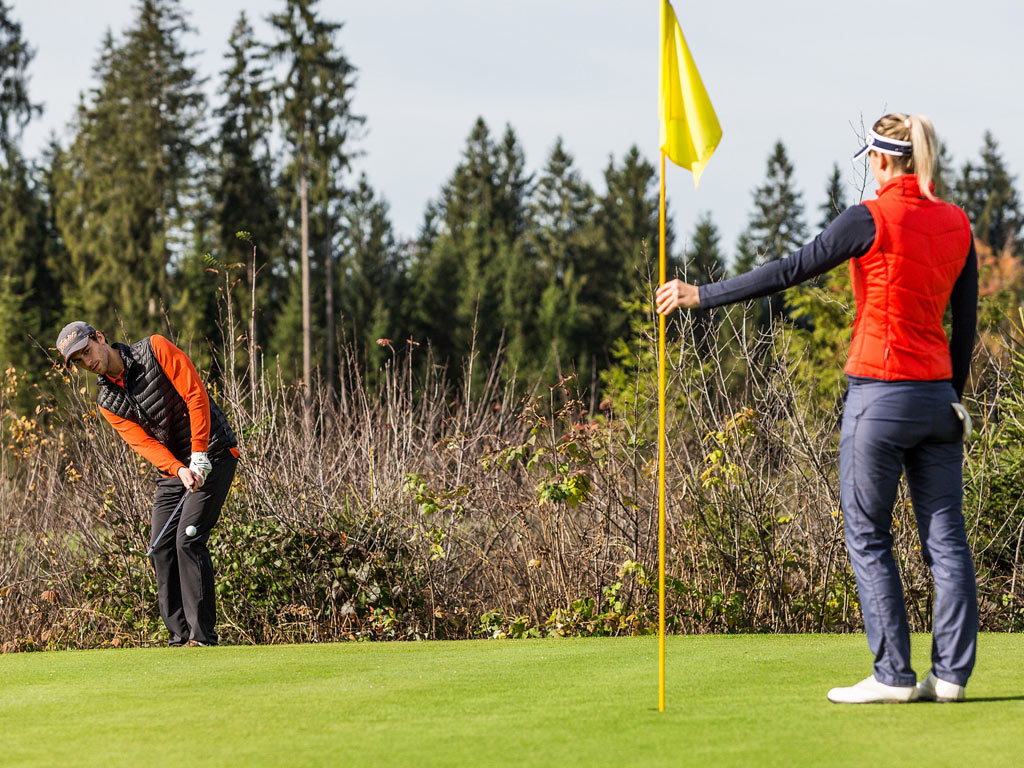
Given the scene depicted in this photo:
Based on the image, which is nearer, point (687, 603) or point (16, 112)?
point (687, 603)

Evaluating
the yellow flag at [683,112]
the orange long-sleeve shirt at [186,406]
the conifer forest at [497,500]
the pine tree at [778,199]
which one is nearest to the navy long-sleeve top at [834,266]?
the yellow flag at [683,112]

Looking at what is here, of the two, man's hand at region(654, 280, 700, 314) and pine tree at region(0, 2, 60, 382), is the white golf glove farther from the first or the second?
pine tree at region(0, 2, 60, 382)

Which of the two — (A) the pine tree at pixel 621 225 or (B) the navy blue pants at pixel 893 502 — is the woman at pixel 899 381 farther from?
(A) the pine tree at pixel 621 225

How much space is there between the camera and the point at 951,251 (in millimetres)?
4066

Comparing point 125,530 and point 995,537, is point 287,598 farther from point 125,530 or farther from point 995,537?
point 995,537

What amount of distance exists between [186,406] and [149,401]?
201 millimetres

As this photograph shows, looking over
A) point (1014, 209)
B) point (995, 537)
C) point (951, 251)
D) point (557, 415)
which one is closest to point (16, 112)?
point (557, 415)

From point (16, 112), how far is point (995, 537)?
2891cm

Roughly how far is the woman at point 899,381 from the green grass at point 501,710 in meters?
0.24

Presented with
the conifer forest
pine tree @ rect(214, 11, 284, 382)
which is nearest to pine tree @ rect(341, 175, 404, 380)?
pine tree @ rect(214, 11, 284, 382)

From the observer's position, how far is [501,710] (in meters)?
4.22

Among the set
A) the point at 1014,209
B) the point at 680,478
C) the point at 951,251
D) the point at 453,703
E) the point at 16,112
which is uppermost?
the point at 1014,209

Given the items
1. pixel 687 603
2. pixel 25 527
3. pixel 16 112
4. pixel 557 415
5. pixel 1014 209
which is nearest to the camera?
pixel 687 603

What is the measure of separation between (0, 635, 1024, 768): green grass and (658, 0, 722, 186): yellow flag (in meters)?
2.01
